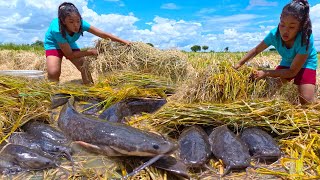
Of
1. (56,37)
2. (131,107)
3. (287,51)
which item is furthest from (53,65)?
(287,51)

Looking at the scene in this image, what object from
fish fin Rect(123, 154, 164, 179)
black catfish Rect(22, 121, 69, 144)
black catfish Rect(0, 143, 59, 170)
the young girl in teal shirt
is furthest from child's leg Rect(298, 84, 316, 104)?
black catfish Rect(0, 143, 59, 170)

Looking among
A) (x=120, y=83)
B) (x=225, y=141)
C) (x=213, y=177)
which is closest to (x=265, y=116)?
(x=225, y=141)

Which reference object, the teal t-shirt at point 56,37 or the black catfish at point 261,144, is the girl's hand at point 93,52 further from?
the black catfish at point 261,144

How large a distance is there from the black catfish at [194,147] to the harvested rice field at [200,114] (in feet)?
0.26

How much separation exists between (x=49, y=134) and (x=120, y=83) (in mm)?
2391

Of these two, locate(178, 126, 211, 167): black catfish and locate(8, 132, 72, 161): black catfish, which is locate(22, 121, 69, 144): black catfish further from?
locate(178, 126, 211, 167): black catfish

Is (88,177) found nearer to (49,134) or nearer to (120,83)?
(49,134)

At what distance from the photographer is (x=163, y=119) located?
12.6 feet

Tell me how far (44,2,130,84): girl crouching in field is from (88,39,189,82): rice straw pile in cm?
15

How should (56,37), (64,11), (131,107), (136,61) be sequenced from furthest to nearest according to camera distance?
(136,61) → (56,37) → (64,11) → (131,107)

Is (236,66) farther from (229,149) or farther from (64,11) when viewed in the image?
(64,11)

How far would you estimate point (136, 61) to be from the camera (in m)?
6.41

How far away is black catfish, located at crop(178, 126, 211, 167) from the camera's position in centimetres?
289

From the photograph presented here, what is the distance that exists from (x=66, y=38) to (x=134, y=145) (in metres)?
4.13
